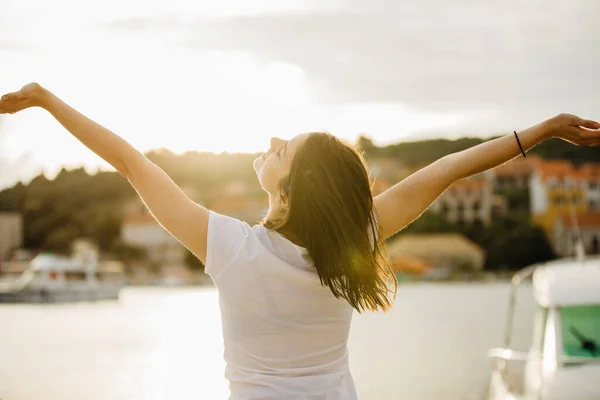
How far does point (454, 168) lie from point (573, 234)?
110975 mm

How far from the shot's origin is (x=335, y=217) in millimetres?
1860

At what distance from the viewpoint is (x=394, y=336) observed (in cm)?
5122

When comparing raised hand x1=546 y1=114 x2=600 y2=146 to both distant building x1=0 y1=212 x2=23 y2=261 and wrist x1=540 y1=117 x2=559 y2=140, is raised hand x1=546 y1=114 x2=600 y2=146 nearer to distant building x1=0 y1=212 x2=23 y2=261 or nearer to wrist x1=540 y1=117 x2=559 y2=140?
wrist x1=540 y1=117 x2=559 y2=140

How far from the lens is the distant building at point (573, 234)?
107600 mm

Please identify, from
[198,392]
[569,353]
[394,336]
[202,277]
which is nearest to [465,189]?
[202,277]

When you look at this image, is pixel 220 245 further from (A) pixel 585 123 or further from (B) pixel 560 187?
(B) pixel 560 187

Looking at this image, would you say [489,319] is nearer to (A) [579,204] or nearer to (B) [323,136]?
(B) [323,136]

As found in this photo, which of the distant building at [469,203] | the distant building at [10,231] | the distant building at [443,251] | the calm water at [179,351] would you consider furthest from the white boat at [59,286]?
the distant building at [469,203]

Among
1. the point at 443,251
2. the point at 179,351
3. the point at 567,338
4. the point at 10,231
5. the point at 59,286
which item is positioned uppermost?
the point at 10,231

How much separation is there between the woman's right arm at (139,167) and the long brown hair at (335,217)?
17cm

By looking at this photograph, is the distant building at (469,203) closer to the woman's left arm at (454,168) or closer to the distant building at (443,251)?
the distant building at (443,251)

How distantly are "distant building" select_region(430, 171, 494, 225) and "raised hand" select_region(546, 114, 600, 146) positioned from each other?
417ft

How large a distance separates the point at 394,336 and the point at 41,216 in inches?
2779

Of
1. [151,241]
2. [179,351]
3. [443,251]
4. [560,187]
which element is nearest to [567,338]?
[179,351]
